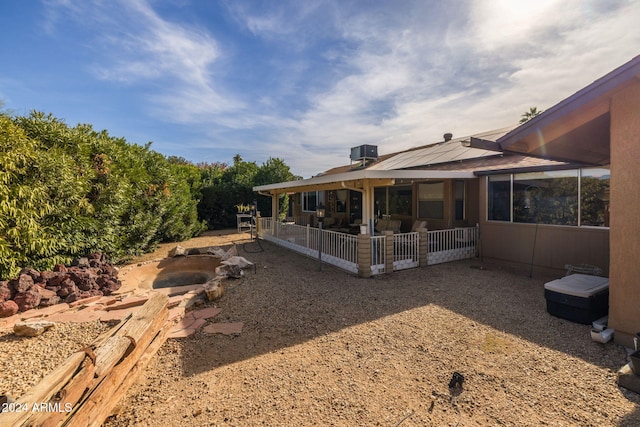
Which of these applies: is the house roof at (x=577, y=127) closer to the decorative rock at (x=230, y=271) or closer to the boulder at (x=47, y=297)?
the decorative rock at (x=230, y=271)

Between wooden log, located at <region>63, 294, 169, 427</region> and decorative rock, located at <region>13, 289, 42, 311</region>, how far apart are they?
9.03 feet

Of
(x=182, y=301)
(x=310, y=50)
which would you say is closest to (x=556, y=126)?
(x=182, y=301)

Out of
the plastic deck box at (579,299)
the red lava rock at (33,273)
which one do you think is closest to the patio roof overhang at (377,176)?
the plastic deck box at (579,299)

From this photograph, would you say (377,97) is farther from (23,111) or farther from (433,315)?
(23,111)

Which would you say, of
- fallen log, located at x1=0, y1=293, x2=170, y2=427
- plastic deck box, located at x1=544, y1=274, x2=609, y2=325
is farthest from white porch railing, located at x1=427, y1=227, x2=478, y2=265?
fallen log, located at x1=0, y1=293, x2=170, y2=427

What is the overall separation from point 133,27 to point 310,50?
4988 millimetres

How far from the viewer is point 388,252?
7.09m

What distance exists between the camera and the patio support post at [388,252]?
23.0ft

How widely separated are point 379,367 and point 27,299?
6.04 meters

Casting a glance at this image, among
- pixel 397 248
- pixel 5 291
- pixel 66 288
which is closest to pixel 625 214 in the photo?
pixel 397 248

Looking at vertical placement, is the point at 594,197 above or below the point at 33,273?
above

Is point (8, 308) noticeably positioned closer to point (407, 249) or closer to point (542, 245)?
point (407, 249)

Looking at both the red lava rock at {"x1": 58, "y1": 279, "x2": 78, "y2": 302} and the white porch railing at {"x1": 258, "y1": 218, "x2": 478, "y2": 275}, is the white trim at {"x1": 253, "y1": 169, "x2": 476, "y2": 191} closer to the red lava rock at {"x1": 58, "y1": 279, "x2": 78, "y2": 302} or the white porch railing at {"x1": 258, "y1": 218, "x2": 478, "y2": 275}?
the white porch railing at {"x1": 258, "y1": 218, "x2": 478, "y2": 275}

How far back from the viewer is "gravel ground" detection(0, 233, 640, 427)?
246 cm
